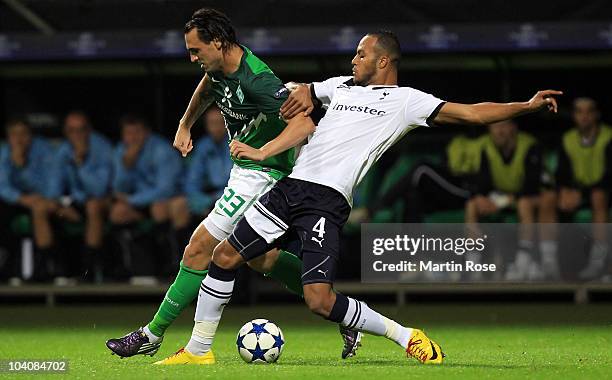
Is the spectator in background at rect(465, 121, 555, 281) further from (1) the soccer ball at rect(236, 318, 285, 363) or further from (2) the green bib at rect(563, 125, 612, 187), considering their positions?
(1) the soccer ball at rect(236, 318, 285, 363)

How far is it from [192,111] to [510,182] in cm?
507

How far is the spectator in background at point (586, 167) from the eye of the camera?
1225 cm

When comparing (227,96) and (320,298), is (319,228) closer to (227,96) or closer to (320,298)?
(320,298)

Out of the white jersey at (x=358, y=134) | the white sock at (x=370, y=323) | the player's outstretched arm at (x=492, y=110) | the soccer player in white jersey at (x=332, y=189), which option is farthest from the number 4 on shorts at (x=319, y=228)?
the player's outstretched arm at (x=492, y=110)

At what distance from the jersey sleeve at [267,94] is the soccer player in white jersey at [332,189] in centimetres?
18

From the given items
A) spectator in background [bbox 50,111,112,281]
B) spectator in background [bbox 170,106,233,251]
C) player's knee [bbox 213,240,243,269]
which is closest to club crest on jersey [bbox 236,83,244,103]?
player's knee [bbox 213,240,243,269]

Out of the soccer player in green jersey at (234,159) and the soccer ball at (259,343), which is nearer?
the soccer ball at (259,343)

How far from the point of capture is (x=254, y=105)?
7.42 m

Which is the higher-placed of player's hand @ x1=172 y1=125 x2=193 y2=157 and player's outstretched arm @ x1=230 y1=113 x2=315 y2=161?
player's hand @ x1=172 y1=125 x2=193 y2=157

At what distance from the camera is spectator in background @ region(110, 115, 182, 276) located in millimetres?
12461

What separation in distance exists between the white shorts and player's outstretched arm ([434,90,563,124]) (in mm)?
1116

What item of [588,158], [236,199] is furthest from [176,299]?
[588,158]

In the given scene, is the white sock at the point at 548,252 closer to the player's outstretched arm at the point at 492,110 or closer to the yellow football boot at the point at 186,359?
the player's outstretched arm at the point at 492,110

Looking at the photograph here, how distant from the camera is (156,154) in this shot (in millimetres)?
12492
